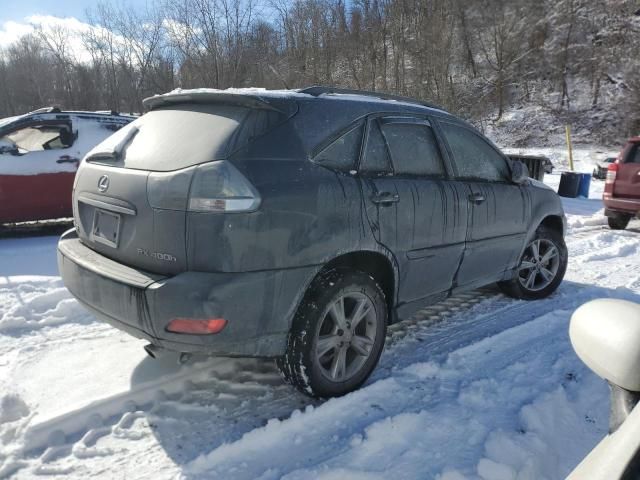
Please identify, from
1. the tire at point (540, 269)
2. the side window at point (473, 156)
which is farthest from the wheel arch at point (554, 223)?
the side window at point (473, 156)

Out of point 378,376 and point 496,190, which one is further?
point 496,190

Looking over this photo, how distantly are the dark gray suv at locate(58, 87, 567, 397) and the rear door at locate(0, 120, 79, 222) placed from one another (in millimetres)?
4364

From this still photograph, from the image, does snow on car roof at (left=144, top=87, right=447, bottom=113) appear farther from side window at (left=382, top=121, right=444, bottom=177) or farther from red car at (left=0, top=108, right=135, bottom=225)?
red car at (left=0, top=108, right=135, bottom=225)

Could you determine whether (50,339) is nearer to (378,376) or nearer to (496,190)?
(378,376)

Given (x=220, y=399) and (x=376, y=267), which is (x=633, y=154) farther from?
(x=220, y=399)

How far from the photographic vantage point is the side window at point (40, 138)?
22.8 feet

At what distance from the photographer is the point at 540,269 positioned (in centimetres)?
475

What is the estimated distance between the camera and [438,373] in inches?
128

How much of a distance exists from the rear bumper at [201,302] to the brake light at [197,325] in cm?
2

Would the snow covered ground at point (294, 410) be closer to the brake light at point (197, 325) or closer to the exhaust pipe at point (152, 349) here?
the exhaust pipe at point (152, 349)

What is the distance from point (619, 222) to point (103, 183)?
8511 mm

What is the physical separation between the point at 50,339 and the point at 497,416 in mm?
3254

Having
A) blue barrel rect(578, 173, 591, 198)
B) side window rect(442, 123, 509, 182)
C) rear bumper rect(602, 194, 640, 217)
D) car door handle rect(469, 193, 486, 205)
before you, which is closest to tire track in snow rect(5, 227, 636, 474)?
car door handle rect(469, 193, 486, 205)

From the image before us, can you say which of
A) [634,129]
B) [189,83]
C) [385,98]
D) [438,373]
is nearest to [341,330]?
[438,373]
